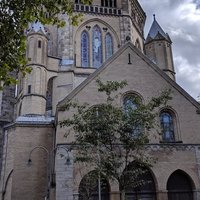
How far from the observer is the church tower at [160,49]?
43.1 meters

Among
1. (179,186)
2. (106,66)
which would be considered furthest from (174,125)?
(106,66)

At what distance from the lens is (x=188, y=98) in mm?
25234

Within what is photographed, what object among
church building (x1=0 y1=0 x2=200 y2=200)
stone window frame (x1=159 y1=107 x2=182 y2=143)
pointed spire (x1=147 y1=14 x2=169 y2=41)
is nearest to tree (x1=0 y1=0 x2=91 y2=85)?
church building (x1=0 y1=0 x2=200 y2=200)

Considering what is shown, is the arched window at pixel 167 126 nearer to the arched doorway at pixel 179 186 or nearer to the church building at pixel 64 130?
the church building at pixel 64 130

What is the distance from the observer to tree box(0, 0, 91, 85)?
32.6ft

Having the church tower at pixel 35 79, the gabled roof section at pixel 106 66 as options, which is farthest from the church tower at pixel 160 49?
the gabled roof section at pixel 106 66

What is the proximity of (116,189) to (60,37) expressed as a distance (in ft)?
81.1

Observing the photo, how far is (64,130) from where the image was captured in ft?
74.9

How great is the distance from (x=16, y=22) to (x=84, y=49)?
1296 inches

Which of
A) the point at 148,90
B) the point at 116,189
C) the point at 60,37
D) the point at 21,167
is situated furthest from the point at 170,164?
the point at 60,37

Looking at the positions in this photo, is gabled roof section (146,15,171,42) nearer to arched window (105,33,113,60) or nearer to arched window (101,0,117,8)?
arched window (105,33,113,60)

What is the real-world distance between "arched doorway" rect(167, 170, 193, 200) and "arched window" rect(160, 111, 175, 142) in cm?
247

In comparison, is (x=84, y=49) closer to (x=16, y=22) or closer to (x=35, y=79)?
(x=35, y=79)

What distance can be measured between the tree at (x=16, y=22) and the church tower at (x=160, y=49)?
33.5 m
